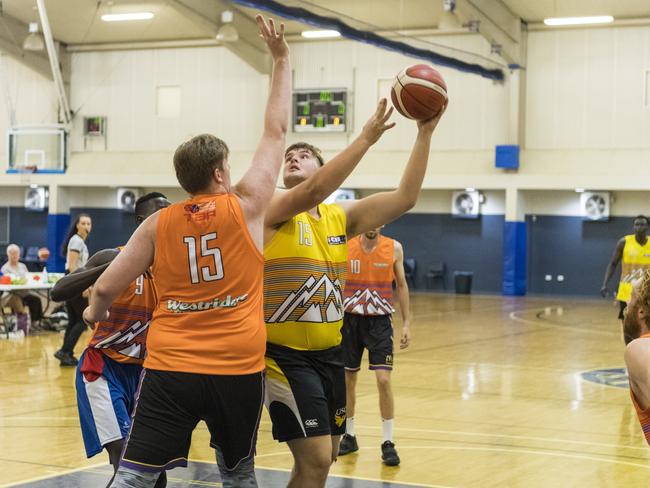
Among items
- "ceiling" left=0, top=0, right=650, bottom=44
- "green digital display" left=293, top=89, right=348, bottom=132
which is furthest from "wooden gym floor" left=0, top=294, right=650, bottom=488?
"green digital display" left=293, top=89, right=348, bottom=132

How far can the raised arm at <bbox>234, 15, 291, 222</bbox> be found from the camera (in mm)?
3715

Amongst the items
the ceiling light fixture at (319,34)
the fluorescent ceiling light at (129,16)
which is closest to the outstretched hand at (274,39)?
the ceiling light fixture at (319,34)

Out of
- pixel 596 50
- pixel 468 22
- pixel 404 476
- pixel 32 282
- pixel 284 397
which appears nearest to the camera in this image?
pixel 284 397

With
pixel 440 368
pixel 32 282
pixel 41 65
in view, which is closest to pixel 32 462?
pixel 440 368

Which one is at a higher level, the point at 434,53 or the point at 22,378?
the point at 434,53

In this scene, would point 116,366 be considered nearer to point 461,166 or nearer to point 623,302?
point 623,302

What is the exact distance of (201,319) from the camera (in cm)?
360

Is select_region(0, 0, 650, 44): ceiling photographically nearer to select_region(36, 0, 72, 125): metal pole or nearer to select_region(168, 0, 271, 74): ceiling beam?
select_region(168, 0, 271, 74): ceiling beam

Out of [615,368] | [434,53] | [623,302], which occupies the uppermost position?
[434,53]

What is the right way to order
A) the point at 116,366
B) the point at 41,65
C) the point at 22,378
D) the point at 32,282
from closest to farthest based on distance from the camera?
the point at 116,366 → the point at 22,378 → the point at 32,282 → the point at 41,65

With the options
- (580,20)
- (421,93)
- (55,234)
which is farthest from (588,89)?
(421,93)

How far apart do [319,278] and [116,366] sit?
118 cm

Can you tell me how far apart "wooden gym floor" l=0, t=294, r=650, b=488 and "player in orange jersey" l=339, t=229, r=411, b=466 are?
31 centimetres

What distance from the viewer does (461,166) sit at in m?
27.1
